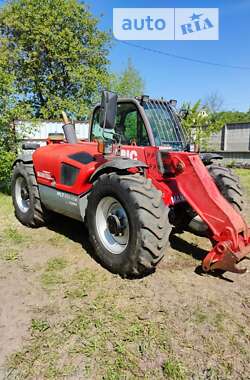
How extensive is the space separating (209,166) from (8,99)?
16.3 ft

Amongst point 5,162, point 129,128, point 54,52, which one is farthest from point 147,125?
point 54,52

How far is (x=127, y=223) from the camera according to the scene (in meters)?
3.31

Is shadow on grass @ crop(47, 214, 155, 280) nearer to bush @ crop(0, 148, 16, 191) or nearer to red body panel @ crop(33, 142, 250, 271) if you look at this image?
red body panel @ crop(33, 142, 250, 271)

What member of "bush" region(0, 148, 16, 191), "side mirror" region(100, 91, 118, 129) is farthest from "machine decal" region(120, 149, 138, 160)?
"bush" region(0, 148, 16, 191)

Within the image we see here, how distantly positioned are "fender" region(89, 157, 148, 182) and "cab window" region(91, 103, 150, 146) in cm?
44

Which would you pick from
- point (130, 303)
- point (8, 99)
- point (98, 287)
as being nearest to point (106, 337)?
point (130, 303)

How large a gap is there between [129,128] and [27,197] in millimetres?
2031

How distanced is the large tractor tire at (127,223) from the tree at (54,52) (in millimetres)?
13581

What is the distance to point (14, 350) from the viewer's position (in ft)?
7.50

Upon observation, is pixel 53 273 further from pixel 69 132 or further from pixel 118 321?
pixel 69 132

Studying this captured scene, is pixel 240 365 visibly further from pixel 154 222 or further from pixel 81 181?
pixel 81 181

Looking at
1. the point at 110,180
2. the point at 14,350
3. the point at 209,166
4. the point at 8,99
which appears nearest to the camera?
the point at 14,350

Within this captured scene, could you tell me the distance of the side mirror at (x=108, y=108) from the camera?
10.3 feet

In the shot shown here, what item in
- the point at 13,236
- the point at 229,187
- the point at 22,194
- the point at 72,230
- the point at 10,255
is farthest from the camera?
the point at 22,194
